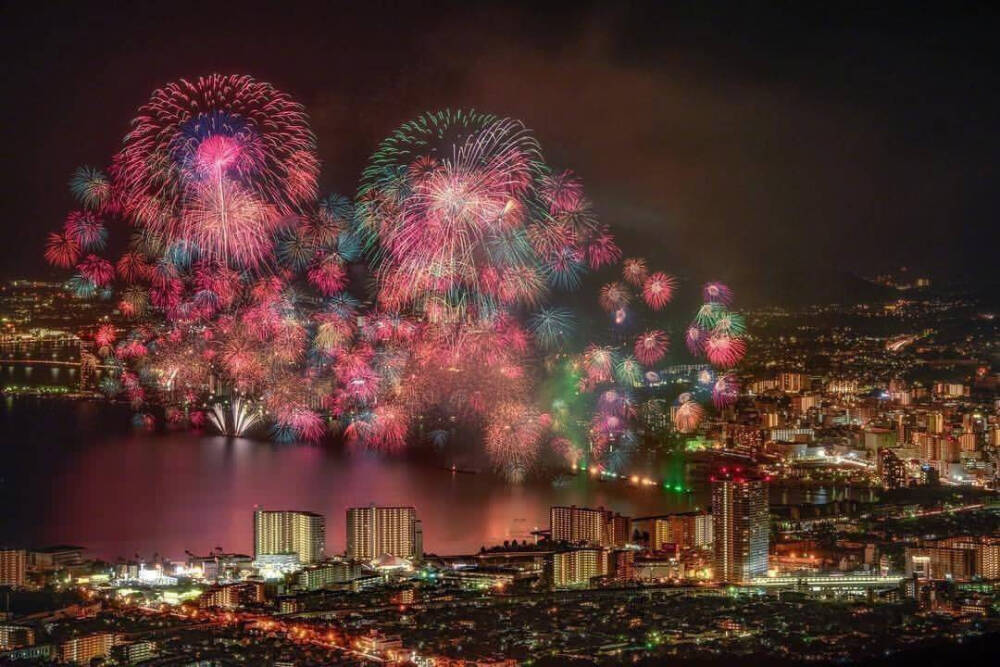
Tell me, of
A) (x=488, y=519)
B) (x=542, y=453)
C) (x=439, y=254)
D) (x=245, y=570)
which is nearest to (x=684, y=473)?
(x=542, y=453)

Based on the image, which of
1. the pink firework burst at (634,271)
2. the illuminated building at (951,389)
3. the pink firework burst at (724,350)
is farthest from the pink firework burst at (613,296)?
the illuminated building at (951,389)

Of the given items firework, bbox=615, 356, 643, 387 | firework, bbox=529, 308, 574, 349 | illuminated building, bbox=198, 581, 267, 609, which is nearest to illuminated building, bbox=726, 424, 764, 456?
firework, bbox=615, 356, 643, 387

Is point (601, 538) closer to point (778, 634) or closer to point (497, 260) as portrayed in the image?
point (497, 260)

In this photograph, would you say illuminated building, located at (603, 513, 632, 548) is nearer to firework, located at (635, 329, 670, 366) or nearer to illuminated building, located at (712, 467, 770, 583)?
illuminated building, located at (712, 467, 770, 583)

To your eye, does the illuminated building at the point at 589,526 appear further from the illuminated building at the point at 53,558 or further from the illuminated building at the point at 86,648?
the illuminated building at the point at 86,648

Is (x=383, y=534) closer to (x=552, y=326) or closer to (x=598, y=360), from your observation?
(x=552, y=326)
